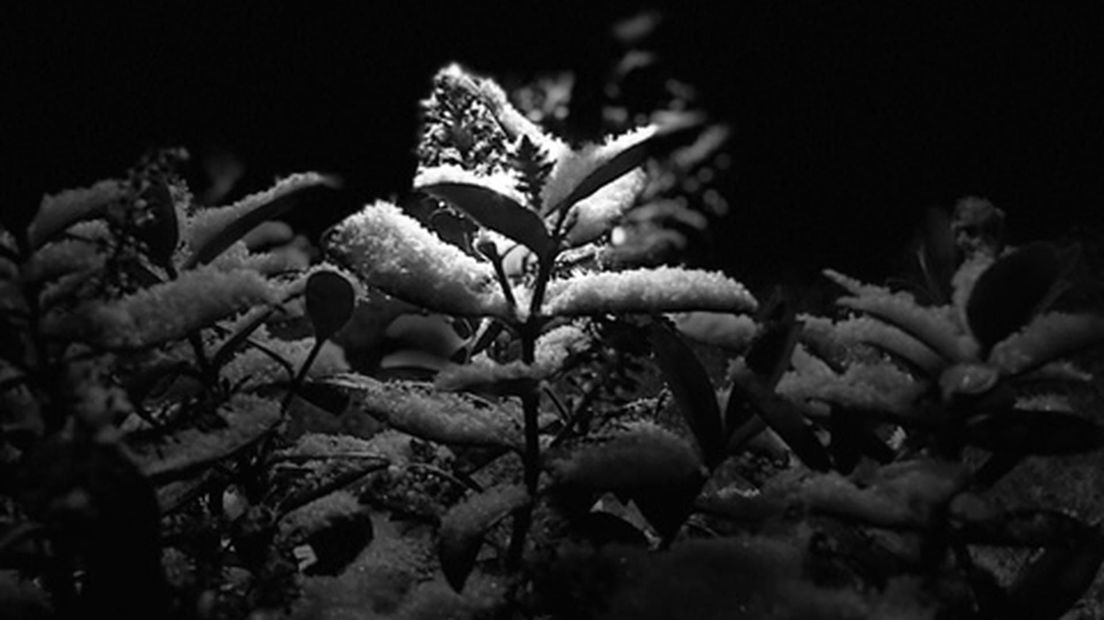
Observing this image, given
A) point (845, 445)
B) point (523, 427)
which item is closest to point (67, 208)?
point (523, 427)

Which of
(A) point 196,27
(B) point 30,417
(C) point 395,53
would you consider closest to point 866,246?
(C) point 395,53

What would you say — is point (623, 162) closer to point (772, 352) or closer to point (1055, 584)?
point (772, 352)

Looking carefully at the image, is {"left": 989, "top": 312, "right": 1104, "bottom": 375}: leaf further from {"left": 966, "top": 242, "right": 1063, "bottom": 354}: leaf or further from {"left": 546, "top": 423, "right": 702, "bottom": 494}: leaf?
{"left": 546, "top": 423, "right": 702, "bottom": 494}: leaf

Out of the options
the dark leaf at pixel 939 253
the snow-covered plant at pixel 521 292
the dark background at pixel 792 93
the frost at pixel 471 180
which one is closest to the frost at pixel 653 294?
the snow-covered plant at pixel 521 292

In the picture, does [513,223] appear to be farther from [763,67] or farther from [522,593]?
[763,67]

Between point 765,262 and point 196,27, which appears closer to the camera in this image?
point 196,27

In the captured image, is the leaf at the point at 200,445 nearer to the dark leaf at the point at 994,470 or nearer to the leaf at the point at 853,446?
the leaf at the point at 853,446

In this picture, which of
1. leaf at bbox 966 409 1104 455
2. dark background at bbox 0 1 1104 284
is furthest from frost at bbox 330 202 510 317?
dark background at bbox 0 1 1104 284
